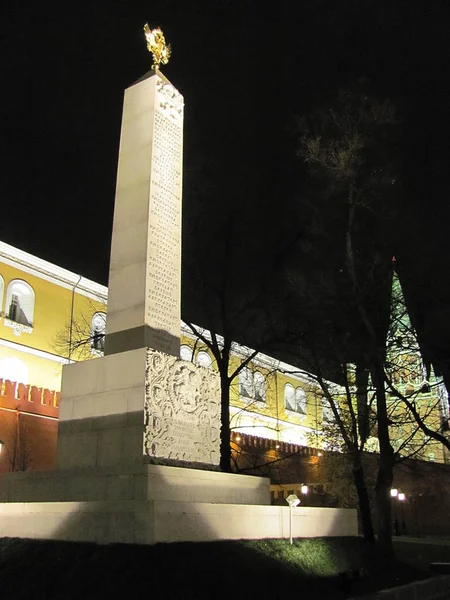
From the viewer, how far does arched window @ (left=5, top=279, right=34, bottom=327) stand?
32.2 m

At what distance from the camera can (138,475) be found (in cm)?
813

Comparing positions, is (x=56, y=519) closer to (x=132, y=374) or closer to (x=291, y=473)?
(x=132, y=374)

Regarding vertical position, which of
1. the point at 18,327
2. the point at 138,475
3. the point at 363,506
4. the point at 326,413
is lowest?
the point at 363,506

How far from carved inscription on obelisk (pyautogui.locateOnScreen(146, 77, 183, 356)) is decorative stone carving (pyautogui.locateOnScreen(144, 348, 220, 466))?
458mm

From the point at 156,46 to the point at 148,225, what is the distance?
→ 374cm

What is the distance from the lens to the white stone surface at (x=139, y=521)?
757 centimetres

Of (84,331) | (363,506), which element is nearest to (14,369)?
(84,331)

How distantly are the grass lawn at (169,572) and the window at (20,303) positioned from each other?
2511 centimetres

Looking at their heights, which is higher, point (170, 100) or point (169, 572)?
point (170, 100)

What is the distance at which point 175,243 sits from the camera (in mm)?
10516

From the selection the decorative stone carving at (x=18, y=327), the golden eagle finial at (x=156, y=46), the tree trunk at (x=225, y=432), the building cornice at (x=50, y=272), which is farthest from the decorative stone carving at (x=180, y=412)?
the building cornice at (x=50, y=272)

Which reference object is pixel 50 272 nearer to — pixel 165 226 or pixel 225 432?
pixel 225 432

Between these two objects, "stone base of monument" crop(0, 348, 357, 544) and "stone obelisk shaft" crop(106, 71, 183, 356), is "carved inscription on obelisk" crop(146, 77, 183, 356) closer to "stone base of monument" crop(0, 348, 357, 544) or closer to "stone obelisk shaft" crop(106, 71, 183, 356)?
"stone obelisk shaft" crop(106, 71, 183, 356)

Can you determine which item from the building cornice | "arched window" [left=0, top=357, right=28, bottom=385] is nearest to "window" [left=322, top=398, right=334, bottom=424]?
the building cornice
